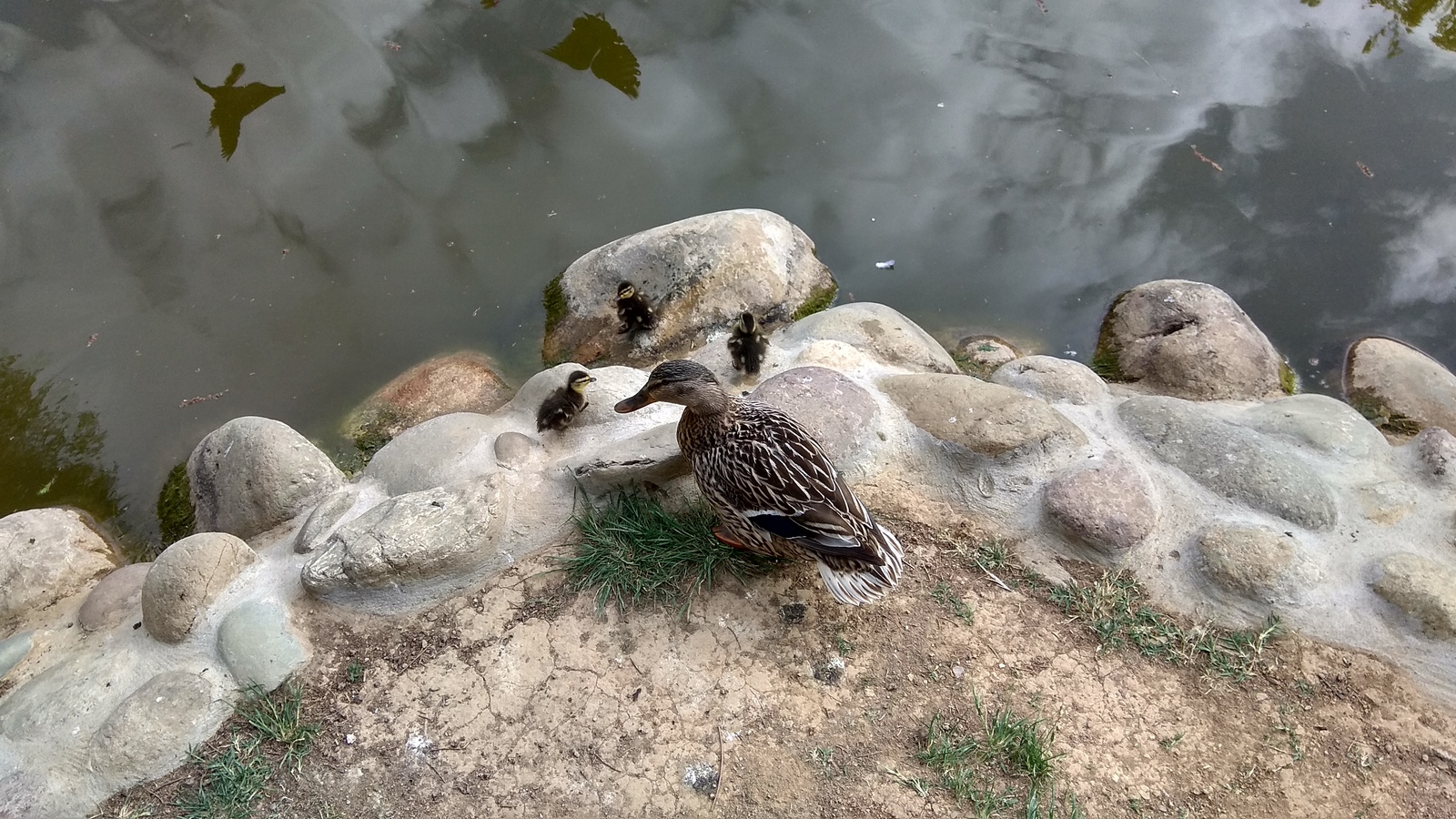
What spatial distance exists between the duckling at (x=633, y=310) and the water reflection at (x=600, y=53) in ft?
7.88

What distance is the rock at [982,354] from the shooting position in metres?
5.70

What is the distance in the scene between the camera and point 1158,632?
3.57 m

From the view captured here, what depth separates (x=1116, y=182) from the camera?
6.61 meters

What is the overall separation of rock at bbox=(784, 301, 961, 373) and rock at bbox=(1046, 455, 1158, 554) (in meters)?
1.34

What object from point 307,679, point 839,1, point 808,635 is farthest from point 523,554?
point 839,1

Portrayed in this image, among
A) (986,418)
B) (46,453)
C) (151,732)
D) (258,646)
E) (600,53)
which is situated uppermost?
(600,53)

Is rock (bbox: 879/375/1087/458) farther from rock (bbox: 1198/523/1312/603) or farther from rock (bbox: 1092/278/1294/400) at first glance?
rock (bbox: 1092/278/1294/400)

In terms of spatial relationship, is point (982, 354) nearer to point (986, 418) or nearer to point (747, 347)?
point (986, 418)

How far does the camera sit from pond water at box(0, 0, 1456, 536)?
5.74m

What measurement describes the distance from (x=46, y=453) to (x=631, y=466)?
4103 millimetres

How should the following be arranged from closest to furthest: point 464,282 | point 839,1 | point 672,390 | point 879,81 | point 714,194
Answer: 1. point 672,390
2. point 464,282
3. point 714,194
4. point 879,81
5. point 839,1

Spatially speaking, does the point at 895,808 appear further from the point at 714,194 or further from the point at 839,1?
the point at 839,1

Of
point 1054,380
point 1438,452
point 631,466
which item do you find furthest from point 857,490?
point 1438,452

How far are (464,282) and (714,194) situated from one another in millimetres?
2124
